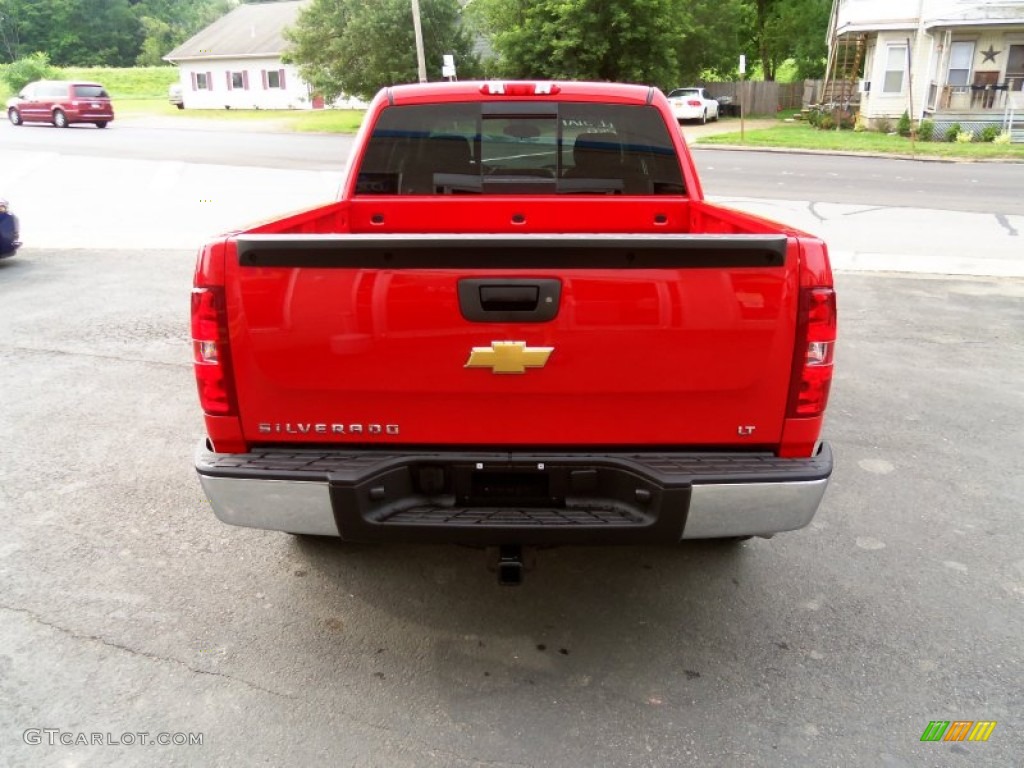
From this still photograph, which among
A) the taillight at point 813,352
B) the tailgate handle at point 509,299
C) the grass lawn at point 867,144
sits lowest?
the grass lawn at point 867,144

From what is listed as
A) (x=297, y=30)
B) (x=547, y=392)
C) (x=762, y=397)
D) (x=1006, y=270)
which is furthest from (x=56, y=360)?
(x=297, y=30)

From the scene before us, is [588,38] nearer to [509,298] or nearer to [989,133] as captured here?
[989,133]

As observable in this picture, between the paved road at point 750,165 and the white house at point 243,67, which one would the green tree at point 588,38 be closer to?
the paved road at point 750,165

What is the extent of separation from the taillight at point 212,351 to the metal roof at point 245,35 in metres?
60.5

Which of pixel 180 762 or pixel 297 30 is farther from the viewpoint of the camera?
pixel 297 30

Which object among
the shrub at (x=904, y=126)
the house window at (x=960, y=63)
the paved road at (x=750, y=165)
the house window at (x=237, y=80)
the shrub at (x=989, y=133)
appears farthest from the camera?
the house window at (x=237, y=80)

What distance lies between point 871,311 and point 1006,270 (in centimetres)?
287

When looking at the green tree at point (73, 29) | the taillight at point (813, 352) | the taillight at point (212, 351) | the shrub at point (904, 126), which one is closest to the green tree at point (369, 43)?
the shrub at point (904, 126)

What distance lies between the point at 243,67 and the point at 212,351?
212 feet

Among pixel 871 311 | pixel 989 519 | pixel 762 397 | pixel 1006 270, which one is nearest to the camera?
pixel 762 397

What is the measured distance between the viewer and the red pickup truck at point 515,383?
107 inches

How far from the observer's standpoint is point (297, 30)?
124 feet

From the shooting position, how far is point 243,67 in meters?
60.3

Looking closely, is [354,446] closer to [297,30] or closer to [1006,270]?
[1006,270]
